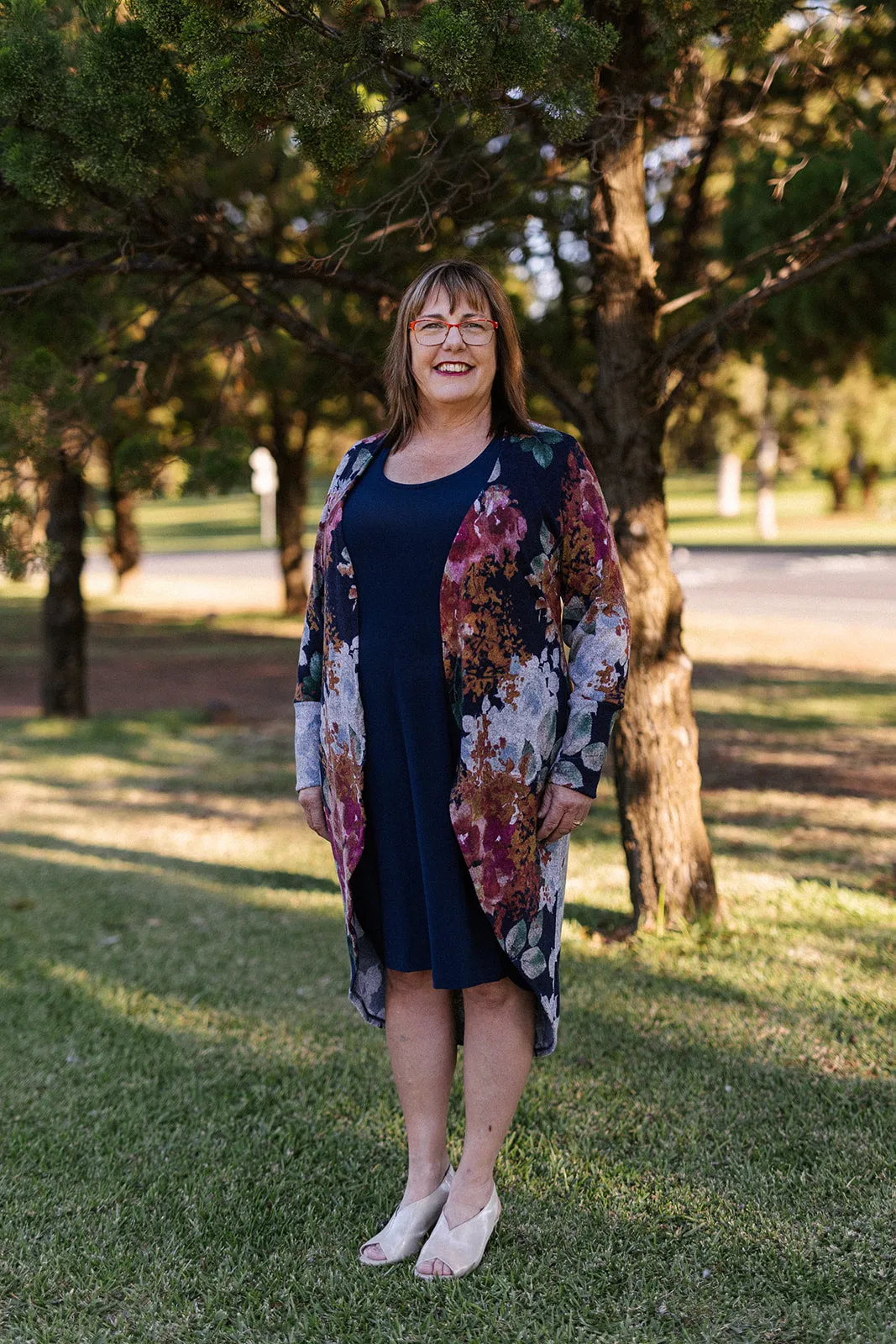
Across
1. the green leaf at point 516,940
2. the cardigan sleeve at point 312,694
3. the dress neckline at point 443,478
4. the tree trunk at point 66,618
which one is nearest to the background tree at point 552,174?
the dress neckline at point 443,478

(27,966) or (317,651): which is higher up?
(317,651)

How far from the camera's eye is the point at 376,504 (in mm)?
2328

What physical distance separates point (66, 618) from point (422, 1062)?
805 cm

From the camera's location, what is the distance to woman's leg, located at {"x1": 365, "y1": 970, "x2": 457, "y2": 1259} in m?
2.47

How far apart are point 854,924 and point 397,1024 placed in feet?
8.67

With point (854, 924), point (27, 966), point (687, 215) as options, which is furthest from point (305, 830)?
point (687, 215)

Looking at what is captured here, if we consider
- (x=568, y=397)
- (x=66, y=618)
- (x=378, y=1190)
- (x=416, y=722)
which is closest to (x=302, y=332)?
(x=568, y=397)

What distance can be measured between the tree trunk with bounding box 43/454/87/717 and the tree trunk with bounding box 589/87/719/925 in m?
5.59

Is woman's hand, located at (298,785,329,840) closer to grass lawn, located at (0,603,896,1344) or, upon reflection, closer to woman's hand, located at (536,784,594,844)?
woman's hand, located at (536,784,594,844)

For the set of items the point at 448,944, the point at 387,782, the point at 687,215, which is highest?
the point at 687,215

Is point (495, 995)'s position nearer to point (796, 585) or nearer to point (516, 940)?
point (516, 940)

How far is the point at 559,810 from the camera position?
7.52ft

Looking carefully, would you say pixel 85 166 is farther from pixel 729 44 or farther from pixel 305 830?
pixel 305 830

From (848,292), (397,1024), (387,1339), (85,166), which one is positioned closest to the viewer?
(387,1339)
